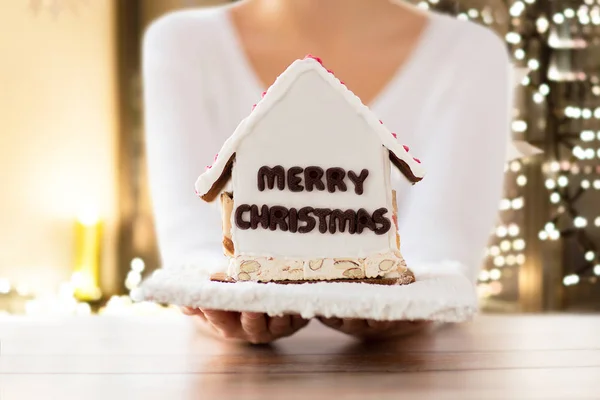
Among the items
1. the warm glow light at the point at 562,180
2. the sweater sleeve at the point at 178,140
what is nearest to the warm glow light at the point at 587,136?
the warm glow light at the point at 562,180

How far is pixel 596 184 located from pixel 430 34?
8.58ft

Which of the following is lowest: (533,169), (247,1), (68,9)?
(533,169)

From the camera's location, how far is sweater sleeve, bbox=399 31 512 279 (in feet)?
3.33

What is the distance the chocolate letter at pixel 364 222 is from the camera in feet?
1.98

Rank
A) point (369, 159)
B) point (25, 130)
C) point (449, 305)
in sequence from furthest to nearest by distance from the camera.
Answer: point (25, 130)
point (369, 159)
point (449, 305)

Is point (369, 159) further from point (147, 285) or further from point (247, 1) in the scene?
point (247, 1)

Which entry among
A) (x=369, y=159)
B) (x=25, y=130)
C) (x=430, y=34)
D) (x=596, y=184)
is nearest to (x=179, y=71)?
(x=430, y=34)

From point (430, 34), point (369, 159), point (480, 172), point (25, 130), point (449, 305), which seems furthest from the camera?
point (25, 130)

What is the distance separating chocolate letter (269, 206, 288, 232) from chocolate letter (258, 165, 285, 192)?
2cm

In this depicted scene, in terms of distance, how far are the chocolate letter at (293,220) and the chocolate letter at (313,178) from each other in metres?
0.03

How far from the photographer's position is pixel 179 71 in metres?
1.16

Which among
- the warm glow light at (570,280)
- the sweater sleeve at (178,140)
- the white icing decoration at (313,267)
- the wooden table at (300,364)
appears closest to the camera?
the wooden table at (300,364)

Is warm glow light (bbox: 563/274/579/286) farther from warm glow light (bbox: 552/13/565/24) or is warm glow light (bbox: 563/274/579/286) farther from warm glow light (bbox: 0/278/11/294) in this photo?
warm glow light (bbox: 0/278/11/294)

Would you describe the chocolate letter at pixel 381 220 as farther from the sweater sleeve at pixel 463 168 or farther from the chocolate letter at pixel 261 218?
the sweater sleeve at pixel 463 168
